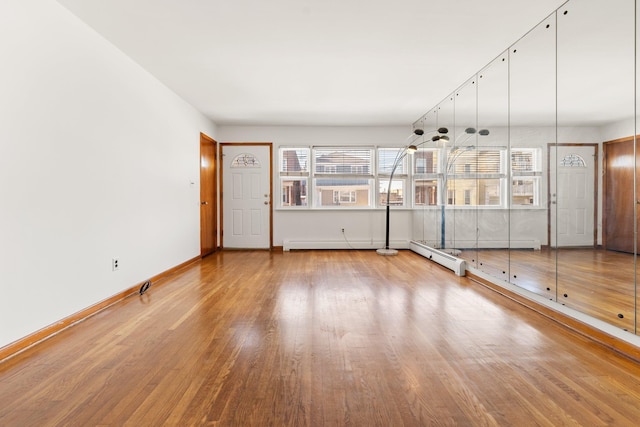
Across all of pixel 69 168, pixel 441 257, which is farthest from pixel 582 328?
pixel 69 168

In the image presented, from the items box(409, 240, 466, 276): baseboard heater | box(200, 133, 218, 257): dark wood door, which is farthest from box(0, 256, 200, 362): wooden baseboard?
box(409, 240, 466, 276): baseboard heater

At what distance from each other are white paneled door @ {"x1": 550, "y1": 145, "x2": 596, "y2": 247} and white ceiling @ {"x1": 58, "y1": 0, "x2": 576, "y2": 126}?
1182 mm

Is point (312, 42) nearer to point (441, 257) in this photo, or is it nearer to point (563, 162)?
point (563, 162)

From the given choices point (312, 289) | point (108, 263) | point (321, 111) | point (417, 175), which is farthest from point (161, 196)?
point (417, 175)

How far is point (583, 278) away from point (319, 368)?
80.4 inches

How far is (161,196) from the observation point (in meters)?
4.31

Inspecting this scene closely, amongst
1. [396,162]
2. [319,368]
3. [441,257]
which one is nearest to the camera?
[319,368]

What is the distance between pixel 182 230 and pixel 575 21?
4882mm

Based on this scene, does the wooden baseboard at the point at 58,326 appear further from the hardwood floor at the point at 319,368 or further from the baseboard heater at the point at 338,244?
the baseboard heater at the point at 338,244

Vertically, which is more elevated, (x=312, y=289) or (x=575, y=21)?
(x=575, y=21)

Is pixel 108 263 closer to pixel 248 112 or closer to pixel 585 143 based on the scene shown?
pixel 248 112

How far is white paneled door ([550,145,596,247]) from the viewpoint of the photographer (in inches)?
96.0

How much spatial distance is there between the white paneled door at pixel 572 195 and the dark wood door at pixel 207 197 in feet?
16.2

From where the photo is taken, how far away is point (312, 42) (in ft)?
10.5
